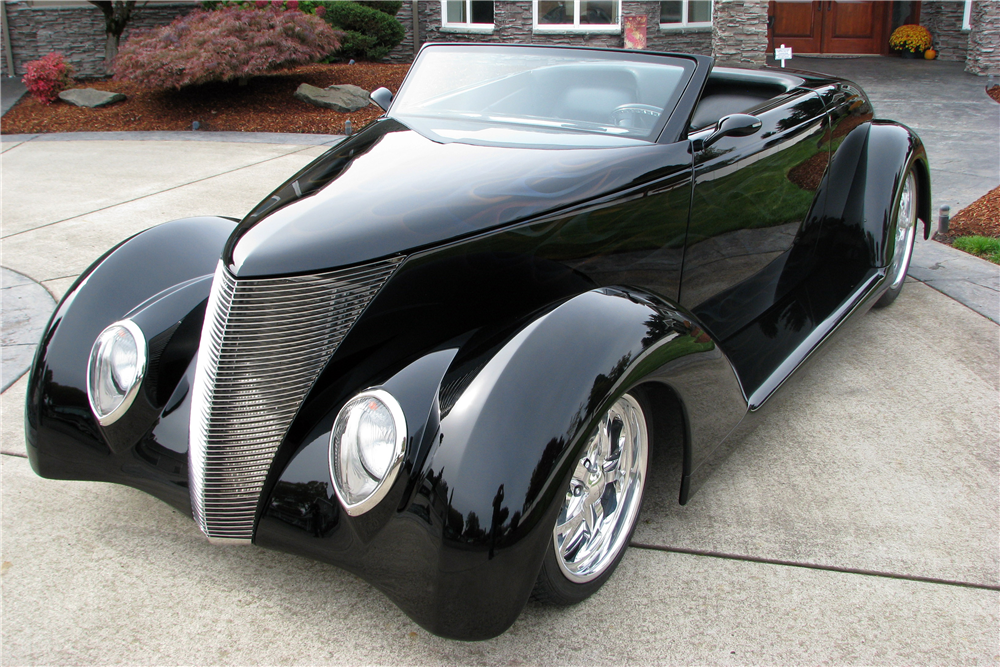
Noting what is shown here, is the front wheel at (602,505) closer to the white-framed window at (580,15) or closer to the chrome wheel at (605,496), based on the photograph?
the chrome wheel at (605,496)

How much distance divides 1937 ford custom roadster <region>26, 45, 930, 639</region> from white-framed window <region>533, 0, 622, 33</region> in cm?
1135

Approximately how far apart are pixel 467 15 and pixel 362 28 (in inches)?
88.4

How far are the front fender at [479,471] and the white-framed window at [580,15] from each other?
12.7 metres

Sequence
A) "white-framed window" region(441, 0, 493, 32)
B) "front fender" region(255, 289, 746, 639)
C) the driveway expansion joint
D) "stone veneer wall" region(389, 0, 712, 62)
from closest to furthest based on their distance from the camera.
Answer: "front fender" region(255, 289, 746, 639) → the driveway expansion joint → "stone veneer wall" region(389, 0, 712, 62) → "white-framed window" region(441, 0, 493, 32)

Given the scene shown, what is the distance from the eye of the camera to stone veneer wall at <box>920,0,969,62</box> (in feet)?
42.7

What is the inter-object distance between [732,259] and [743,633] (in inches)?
60.1

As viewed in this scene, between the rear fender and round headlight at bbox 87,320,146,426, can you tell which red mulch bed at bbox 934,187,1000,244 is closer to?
the rear fender

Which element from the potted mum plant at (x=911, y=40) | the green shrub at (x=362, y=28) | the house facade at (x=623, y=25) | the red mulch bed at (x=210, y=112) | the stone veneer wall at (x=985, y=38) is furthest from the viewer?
the potted mum plant at (x=911, y=40)

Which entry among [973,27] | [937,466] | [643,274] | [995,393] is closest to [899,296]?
[995,393]

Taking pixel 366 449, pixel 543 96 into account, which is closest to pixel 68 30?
pixel 543 96

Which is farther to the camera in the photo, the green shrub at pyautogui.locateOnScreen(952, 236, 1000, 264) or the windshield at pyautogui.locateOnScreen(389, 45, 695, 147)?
the green shrub at pyautogui.locateOnScreen(952, 236, 1000, 264)

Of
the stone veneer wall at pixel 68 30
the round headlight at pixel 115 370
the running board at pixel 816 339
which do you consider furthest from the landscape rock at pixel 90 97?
the running board at pixel 816 339

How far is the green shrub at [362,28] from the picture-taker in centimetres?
1259

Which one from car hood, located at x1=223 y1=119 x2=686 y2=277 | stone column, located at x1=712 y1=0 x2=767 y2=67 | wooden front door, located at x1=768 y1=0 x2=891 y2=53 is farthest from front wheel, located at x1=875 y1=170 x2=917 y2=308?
wooden front door, located at x1=768 y1=0 x2=891 y2=53
